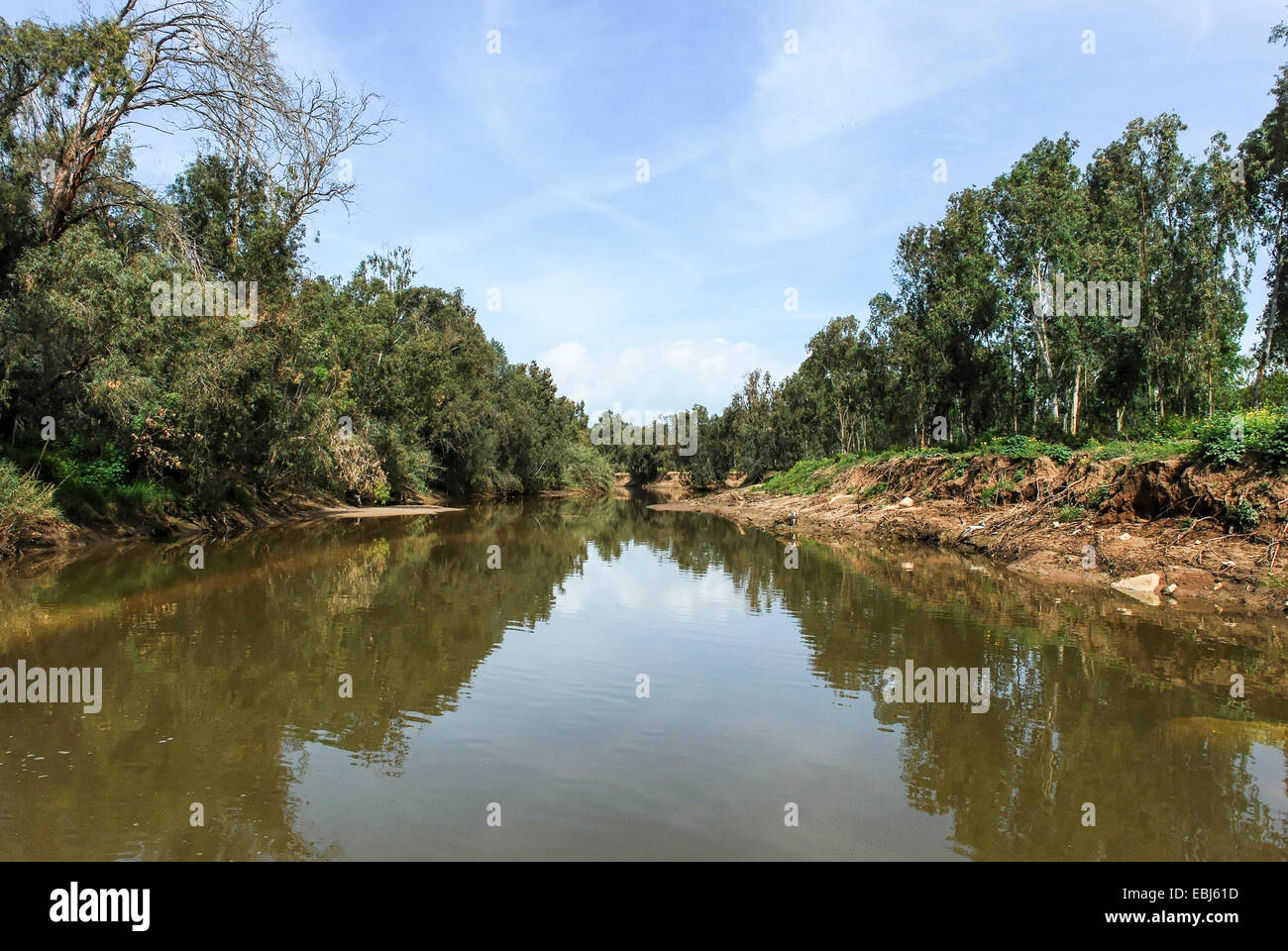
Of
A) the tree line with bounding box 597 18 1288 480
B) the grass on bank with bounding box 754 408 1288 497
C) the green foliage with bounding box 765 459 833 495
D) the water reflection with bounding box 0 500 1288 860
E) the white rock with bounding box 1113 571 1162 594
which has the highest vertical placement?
the tree line with bounding box 597 18 1288 480

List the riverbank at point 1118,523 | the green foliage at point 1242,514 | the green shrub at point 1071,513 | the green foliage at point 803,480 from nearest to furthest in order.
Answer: the riverbank at point 1118,523 → the green foliage at point 1242,514 → the green shrub at point 1071,513 → the green foliage at point 803,480

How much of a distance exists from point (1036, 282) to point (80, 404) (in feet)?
121

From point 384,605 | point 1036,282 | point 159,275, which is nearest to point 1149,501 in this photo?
point 1036,282

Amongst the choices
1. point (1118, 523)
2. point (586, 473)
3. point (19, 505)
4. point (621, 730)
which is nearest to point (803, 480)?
point (1118, 523)

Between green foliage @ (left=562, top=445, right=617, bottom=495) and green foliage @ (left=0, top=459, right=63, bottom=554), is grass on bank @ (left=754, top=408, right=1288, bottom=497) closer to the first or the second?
green foliage @ (left=0, top=459, right=63, bottom=554)

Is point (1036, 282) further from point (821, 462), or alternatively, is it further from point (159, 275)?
point (159, 275)

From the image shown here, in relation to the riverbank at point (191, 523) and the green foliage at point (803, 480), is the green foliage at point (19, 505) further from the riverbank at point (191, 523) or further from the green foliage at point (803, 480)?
the green foliage at point (803, 480)

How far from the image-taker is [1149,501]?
19297mm

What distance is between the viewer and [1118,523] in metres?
19.7

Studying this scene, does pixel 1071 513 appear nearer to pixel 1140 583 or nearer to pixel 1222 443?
pixel 1222 443

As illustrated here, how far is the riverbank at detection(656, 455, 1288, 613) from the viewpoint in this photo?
15680mm

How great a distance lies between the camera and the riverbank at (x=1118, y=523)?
15680mm

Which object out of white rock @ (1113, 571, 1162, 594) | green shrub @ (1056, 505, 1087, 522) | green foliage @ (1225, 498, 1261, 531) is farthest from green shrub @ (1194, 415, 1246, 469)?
white rock @ (1113, 571, 1162, 594)

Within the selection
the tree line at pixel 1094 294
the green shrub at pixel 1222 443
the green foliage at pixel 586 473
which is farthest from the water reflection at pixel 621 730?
the green foliage at pixel 586 473
